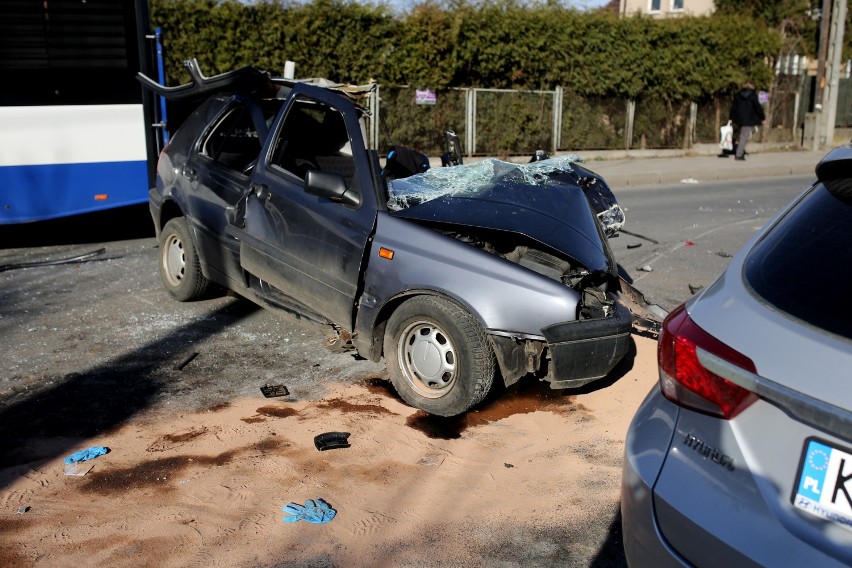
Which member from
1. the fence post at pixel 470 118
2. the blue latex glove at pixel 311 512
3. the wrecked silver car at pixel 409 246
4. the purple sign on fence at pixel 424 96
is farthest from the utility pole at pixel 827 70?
the blue latex glove at pixel 311 512

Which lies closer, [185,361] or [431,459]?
[431,459]

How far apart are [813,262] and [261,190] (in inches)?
165

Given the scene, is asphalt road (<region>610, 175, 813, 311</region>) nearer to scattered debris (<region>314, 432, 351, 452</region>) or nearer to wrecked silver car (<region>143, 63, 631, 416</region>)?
wrecked silver car (<region>143, 63, 631, 416</region>)

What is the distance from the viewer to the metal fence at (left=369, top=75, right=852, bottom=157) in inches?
767

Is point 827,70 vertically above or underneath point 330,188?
above

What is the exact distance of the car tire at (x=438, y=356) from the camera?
15.5 ft

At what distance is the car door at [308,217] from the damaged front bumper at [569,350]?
1.11 meters

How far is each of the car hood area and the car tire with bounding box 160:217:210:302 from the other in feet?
7.05

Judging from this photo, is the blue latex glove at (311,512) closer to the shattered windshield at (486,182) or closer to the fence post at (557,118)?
the shattered windshield at (486,182)

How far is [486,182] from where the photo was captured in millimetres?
5656

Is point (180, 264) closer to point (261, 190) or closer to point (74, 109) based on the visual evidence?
point (261, 190)

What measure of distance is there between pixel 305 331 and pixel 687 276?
4112mm

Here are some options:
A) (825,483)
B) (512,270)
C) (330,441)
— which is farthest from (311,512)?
(825,483)

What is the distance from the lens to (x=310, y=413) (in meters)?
5.02
